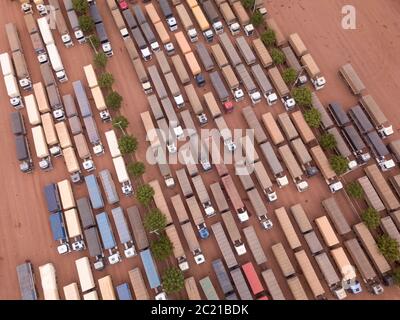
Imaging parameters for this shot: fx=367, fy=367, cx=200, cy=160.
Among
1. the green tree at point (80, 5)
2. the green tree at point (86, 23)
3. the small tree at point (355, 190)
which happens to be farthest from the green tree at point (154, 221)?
the green tree at point (80, 5)

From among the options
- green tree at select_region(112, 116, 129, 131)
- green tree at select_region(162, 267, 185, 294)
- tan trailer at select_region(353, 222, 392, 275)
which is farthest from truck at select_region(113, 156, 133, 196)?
tan trailer at select_region(353, 222, 392, 275)

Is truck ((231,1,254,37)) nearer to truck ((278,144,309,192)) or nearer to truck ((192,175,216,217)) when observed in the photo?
truck ((278,144,309,192))

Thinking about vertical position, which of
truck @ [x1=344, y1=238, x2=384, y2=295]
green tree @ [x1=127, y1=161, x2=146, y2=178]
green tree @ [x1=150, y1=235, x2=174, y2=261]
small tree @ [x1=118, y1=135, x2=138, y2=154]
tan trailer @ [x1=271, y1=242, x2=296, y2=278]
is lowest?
truck @ [x1=344, y1=238, x2=384, y2=295]

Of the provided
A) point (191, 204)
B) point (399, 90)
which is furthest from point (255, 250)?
point (399, 90)

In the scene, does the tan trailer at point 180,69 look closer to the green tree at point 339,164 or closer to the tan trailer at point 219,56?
the tan trailer at point 219,56

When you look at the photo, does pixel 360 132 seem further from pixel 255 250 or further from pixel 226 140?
pixel 255 250

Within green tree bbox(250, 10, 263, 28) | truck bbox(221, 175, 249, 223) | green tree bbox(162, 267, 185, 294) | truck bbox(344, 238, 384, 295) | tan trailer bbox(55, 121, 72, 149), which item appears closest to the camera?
green tree bbox(162, 267, 185, 294)

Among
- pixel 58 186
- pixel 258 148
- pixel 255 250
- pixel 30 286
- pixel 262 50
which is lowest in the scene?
pixel 255 250
